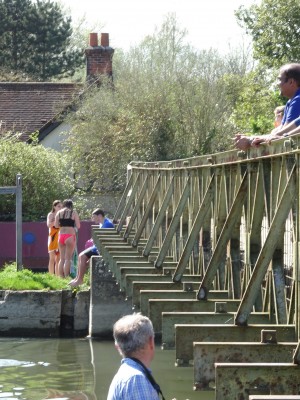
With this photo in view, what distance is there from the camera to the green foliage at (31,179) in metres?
34.9

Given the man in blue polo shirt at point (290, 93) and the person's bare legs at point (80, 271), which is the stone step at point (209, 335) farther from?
the person's bare legs at point (80, 271)

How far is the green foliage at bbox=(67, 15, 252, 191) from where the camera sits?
3997cm

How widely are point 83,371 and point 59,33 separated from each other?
49450mm

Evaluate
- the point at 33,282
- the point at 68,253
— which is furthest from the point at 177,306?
the point at 33,282

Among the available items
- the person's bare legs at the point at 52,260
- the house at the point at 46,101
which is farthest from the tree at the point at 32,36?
the person's bare legs at the point at 52,260

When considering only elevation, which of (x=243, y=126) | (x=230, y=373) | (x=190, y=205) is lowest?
(x=230, y=373)

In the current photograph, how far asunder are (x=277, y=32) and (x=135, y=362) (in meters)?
33.1

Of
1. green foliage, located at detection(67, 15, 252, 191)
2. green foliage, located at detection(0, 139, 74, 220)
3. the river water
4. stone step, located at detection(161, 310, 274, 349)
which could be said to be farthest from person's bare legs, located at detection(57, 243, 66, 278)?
green foliage, located at detection(67, 15, 252, 191)

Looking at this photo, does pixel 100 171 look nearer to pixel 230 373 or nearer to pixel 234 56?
pixel 234 56

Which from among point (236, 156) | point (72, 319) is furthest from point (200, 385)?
point (72, 319)

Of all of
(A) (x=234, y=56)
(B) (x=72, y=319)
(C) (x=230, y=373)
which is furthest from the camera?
(A) (x=234, y=56)

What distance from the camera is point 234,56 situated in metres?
56.2

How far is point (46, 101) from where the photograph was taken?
163ft

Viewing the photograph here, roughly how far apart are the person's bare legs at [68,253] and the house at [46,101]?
17.2m
